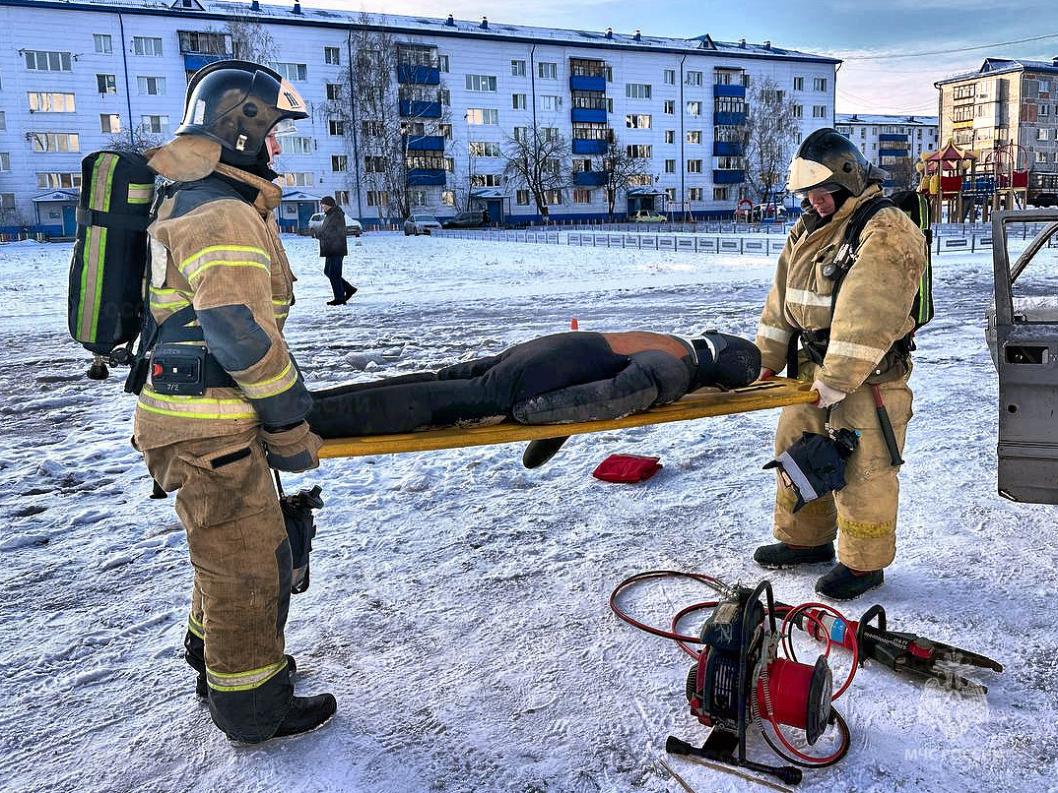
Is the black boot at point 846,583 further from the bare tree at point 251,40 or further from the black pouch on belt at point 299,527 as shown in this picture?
the bare tree at point 251,40

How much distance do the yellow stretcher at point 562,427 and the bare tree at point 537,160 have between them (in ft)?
194

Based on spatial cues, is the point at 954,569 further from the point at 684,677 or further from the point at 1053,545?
the point at 684,677

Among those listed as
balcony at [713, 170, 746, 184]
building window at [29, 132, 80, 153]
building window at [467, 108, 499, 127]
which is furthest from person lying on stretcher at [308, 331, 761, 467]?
balcony at [713, 170, 746, 184]

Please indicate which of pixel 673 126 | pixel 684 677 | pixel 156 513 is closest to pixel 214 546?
pixel 684 677

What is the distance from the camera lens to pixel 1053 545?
401cm

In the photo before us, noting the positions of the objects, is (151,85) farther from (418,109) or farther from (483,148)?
(483,148)

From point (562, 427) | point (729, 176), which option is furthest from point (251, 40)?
point (562, 427)

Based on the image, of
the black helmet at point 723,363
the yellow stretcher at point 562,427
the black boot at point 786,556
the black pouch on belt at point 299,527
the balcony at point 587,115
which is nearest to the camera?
the yellow stretcher at point 562,427

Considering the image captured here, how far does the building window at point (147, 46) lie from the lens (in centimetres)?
5184

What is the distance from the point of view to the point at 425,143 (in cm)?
5934

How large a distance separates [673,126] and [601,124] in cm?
688

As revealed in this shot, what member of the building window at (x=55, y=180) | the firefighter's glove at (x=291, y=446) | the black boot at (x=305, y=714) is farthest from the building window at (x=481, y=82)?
the black boot at (x=305, y=714)

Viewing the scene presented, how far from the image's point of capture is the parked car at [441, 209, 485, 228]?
181 feet

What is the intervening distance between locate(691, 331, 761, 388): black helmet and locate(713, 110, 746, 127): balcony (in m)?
70.6
